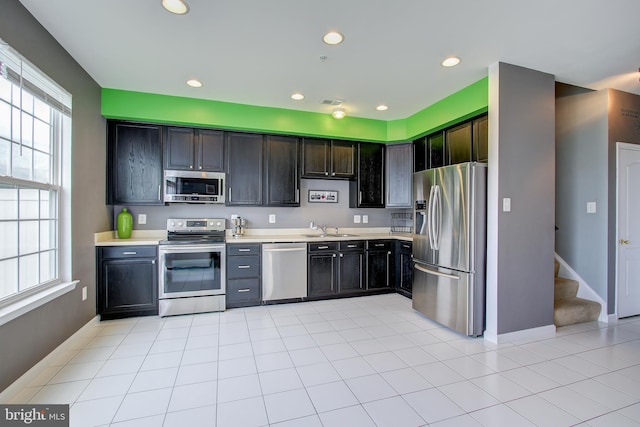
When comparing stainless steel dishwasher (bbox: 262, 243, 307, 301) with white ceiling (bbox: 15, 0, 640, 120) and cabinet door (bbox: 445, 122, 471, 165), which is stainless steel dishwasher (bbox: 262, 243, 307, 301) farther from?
cabinet door (bbox: 445, 122, 471, 165)

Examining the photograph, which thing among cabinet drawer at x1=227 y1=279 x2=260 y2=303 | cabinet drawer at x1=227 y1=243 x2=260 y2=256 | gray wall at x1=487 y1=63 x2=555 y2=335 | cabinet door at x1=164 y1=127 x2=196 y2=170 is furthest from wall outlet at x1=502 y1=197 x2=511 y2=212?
cabinet door at x1=164 y1=127 x2=196 y2=170

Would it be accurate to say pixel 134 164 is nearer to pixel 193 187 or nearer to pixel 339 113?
pixel 193 187

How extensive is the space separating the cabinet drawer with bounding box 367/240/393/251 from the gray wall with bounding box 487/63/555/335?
1.64m

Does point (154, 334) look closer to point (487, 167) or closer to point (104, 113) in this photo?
point (104, 113)

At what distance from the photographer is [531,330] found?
2.93 m

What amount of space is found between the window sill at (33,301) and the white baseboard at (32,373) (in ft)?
1.46

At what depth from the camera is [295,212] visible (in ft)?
14.8

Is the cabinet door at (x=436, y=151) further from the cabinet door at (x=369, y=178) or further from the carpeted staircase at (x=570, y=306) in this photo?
the carpeted staircase at (x=570, y=306)

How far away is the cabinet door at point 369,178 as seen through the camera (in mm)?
4520

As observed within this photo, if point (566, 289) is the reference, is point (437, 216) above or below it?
above

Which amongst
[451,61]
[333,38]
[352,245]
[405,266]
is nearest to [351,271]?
[352,245]

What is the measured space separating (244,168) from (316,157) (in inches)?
41.7

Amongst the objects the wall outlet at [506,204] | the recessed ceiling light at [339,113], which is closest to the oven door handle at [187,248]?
the recessed ceiling light at [339,113]

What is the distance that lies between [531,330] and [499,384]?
1173mm
